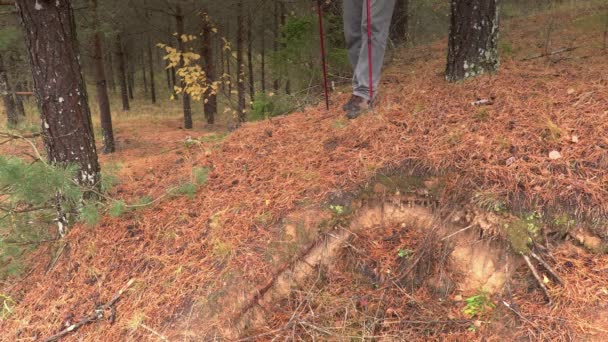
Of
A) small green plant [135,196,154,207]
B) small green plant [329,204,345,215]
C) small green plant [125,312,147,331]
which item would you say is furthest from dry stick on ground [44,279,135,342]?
small green plant [329,204,345,215]

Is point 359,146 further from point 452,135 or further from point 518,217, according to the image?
point 518,217

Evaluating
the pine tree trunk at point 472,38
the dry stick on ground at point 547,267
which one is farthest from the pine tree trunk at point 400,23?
the dry stick on ground at point 547,267

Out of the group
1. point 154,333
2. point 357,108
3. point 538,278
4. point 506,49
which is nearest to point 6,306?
point 154,333

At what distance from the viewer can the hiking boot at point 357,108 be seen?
375 cm

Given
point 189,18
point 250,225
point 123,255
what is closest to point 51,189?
point 123,255

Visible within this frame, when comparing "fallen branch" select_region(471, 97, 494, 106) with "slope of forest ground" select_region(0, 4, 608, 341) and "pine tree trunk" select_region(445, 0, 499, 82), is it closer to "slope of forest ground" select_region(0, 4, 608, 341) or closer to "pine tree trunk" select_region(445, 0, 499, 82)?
"slope of forest ground" select_region(0, 4, 608, 341)

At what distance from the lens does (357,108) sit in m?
3.76

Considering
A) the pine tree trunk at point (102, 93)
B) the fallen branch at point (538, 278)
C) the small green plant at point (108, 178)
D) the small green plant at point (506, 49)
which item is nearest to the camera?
the fallen branch at point (538, 278)

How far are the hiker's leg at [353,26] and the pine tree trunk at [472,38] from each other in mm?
1038

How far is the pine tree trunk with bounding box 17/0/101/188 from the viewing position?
2.99 m

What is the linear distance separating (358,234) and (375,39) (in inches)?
81.6

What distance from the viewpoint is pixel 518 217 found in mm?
2326

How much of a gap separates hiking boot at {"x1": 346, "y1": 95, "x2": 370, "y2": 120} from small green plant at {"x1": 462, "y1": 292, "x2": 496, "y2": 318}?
2.03m

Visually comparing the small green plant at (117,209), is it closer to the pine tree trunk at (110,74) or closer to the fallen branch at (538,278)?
the fallen branch at (538,278)
